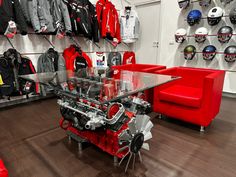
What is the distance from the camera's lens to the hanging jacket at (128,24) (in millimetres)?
4711

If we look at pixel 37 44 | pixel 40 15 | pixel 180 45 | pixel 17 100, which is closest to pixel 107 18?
pixel 40 15

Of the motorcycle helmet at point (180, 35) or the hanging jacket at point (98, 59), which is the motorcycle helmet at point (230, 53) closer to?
the motorcycle helmet at point (180, 35)

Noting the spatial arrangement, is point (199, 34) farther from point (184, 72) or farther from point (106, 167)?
point (106, 167)

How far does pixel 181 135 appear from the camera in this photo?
2.14m

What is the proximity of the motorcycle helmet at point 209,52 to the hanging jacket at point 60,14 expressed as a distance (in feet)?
9.82

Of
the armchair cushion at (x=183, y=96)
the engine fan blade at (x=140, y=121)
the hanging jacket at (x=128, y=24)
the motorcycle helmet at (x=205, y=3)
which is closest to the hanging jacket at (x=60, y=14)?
the hanging jacket at (x=128, y=24)

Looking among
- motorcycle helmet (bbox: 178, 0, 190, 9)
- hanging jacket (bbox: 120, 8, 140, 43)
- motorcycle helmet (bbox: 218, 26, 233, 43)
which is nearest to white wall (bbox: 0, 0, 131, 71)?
hanging jacket (bbox: 120, 8, 140, 43)

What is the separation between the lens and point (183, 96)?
222cm

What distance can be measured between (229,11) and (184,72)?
193 centimetres

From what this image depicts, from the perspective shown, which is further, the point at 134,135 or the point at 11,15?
the point at 11,15

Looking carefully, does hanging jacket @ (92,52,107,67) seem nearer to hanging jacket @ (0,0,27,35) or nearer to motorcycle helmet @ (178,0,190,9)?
hanging jacket @ (0,0,27,35)

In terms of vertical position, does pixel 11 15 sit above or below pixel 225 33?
above

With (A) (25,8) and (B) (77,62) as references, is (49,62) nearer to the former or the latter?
(B) (77,62)

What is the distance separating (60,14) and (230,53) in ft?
11.6
